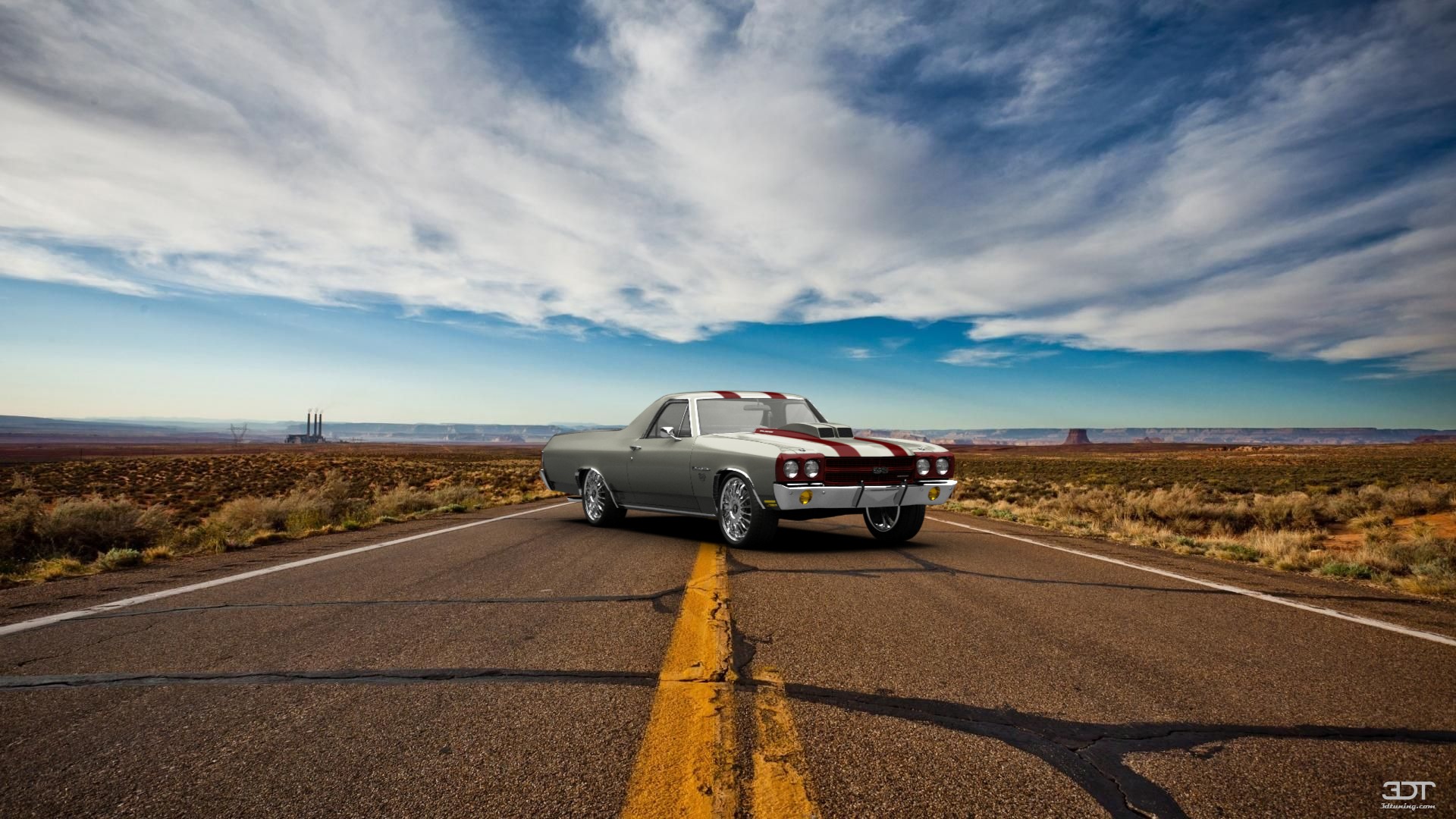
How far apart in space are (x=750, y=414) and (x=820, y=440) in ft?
4.97

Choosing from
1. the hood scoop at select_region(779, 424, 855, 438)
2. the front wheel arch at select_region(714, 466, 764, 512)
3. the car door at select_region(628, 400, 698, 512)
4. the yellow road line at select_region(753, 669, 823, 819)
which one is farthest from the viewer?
the car door at select_region(628, 400, 698, 512)

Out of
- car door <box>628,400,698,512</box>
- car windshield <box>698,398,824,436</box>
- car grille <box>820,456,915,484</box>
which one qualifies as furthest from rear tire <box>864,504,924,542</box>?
car door <box>628,400,698,512</box>

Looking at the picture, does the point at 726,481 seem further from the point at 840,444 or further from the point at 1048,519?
the point at 1048,519

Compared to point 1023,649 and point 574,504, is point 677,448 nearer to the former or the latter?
point 1023,649

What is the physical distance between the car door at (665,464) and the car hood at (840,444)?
0.49 meters

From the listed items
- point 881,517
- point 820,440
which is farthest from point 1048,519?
point 820,440

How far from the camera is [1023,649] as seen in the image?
3.68 metres

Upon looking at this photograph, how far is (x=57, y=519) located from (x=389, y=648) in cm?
1085

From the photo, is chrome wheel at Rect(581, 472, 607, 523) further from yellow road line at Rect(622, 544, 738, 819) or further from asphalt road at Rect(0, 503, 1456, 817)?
yellow road line at Rect(622, 544, 738, 819)

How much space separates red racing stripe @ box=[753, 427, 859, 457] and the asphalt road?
184cm

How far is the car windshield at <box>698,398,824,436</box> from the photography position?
28.0 feet

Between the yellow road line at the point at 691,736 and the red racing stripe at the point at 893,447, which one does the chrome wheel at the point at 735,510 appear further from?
the yellow road line at the point at 691,736

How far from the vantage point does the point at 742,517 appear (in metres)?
7.48

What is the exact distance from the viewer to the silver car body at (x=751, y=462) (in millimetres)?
7027
